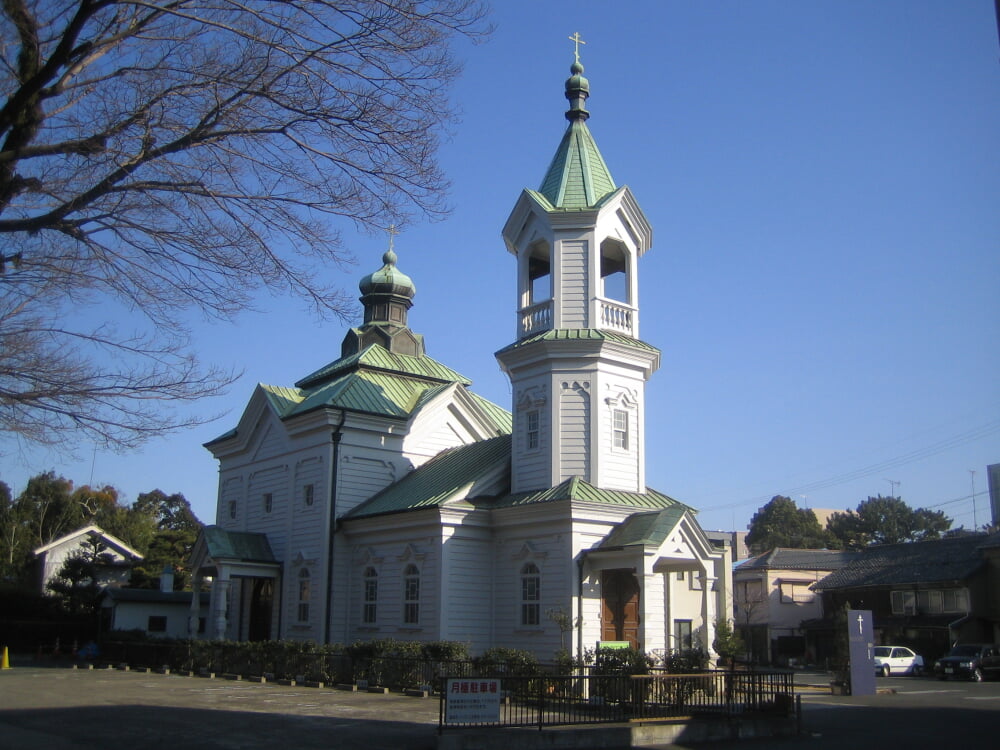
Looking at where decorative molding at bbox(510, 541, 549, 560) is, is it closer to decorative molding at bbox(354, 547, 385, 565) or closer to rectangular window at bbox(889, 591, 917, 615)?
decorative molding at bbox(354, 547, 385, 565)

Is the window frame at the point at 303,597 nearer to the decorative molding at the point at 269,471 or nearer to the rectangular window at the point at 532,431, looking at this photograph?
the decorative molding at the point at 269,471

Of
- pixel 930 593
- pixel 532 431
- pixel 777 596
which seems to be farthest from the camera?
pixel 777 596

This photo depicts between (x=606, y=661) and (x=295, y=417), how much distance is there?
16.1m

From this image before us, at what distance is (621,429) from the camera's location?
87.6 feet

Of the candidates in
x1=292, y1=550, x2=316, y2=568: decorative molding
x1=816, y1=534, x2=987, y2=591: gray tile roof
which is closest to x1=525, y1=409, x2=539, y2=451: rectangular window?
x1=292, y1=550, x2=316, y2=568: decorative molding

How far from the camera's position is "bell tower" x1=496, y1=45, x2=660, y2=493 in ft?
85.5

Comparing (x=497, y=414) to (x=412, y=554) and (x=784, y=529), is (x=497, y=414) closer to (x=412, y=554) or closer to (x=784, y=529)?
(x=412, y=554)

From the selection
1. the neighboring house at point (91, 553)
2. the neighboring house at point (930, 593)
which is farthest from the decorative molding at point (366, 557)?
the neighboring house at point (91, 553)

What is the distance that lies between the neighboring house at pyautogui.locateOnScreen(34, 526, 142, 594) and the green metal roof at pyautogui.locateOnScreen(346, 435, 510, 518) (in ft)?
104

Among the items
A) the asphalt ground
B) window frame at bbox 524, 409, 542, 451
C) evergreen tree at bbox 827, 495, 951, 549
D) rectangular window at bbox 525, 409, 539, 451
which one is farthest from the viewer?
evergreen tree at bbox 827, 495, 951, 549

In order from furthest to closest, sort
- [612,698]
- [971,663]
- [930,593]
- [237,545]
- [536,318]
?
[930,593]
[971,663]
[237,545]
[536,318]
[612,698]

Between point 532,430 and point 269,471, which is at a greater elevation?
point 532,430

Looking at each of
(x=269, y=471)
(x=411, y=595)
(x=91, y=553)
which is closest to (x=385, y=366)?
(x=269, y=471)

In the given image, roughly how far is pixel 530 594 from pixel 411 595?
152 inches
